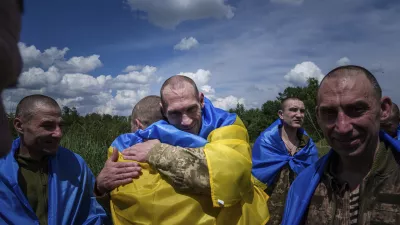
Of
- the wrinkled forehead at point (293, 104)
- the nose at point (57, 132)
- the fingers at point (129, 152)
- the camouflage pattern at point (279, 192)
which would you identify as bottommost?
the camouflage pattern at point (279, 192)

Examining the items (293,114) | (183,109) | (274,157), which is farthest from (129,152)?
(293,114)

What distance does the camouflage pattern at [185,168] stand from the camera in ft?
7.06

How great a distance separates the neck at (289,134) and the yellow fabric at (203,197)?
12.7 ft

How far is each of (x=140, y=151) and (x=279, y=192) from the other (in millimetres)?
3739

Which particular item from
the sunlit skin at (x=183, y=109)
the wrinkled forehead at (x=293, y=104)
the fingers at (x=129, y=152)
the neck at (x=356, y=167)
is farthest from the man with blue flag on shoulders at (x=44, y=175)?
the wrinkled forehead at (x=293, y=104)

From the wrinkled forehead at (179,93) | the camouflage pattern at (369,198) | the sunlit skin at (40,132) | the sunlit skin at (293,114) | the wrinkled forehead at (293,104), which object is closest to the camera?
the camouflage pattern at (369,198)

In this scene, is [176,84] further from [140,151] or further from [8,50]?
[8,50]

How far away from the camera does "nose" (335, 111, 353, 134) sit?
2.05 m

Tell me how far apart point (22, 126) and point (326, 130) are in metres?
3.00

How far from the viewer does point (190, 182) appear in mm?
2154

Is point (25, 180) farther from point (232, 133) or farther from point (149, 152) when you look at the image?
point (232, 133)

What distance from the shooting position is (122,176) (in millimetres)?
2332

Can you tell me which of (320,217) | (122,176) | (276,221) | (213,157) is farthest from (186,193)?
(276,221)

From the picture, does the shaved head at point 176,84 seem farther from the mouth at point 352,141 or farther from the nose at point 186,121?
the mouth at point 352,141
